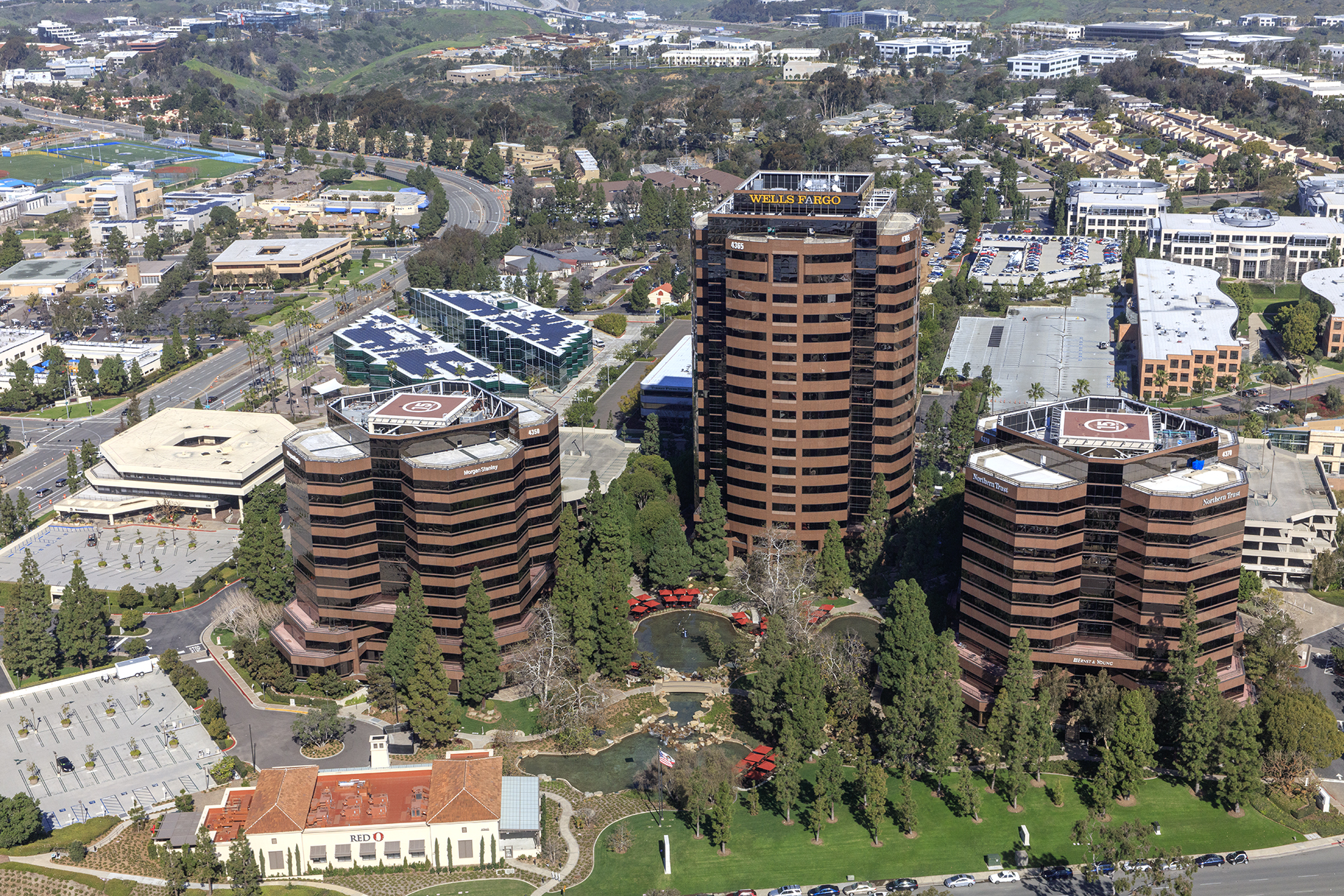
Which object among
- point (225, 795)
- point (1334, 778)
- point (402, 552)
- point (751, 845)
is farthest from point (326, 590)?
point (1334, 778)

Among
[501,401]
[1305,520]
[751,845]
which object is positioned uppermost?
[501,401]

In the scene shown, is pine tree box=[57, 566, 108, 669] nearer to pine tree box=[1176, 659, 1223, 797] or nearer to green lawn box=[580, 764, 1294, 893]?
green lawn box=[580, 764, 1294, 893]

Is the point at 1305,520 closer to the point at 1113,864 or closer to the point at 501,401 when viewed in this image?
the point at 1113,864

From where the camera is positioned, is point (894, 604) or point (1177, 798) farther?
point (894, 604)

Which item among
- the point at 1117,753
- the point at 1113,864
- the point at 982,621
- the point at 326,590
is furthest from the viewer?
the point at 326,590

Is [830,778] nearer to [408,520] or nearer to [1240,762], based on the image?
[1240,762]

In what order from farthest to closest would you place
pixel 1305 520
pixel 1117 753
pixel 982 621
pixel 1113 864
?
pixel 1305 520, pixel 982 621, pixel 1117 753, pixel 1113 864

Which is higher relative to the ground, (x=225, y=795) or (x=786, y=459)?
(x=786, y=459)
